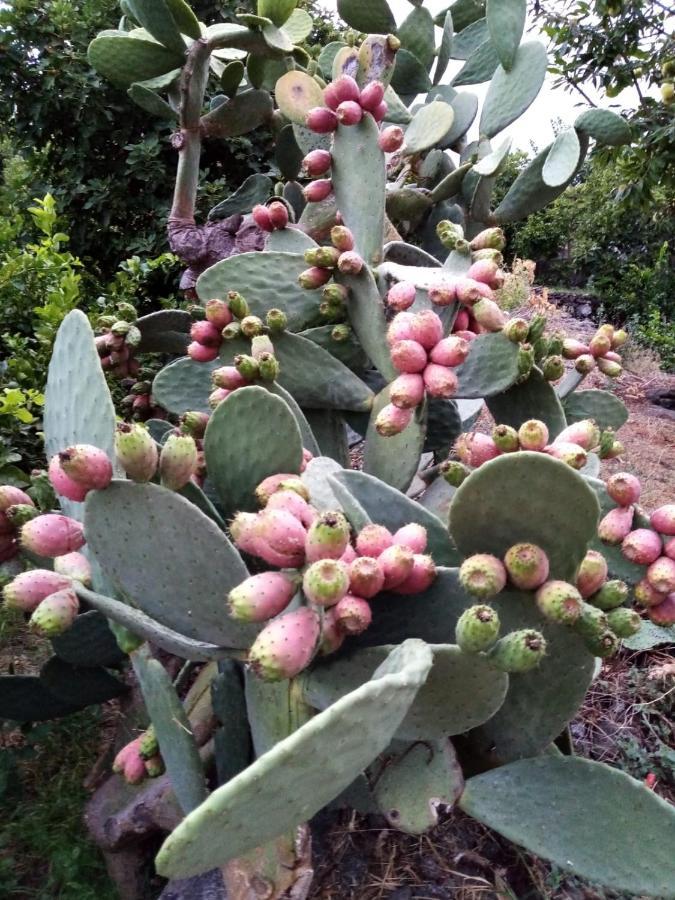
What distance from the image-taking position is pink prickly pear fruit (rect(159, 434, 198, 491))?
2.46 feet

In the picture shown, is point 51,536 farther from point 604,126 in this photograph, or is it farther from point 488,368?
point 604,126

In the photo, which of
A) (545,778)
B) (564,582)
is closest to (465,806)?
(545,778)

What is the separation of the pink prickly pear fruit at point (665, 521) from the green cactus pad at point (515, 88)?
126 centimetres

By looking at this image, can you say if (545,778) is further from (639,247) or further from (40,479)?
(639,247)

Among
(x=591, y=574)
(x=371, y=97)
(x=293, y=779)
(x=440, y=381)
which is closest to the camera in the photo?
(x=293, y=779)

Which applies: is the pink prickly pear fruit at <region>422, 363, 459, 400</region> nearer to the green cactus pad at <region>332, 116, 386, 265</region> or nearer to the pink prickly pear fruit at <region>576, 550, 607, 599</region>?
the pink prickly pear fruit at <region>576, 550, 607, 599</region>

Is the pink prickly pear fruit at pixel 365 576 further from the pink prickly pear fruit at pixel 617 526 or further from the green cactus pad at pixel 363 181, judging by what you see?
the green cactus pad at pixel 363 181

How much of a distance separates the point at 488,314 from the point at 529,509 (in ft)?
1.56

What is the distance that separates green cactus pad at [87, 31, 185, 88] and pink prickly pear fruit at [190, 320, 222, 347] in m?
0.88

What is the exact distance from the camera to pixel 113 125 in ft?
14.2

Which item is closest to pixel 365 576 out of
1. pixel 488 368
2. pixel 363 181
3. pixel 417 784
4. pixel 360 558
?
pixel 360 558

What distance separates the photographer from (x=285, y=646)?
61 cm

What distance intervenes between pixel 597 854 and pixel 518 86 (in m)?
1.65

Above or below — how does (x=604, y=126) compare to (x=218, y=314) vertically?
above
